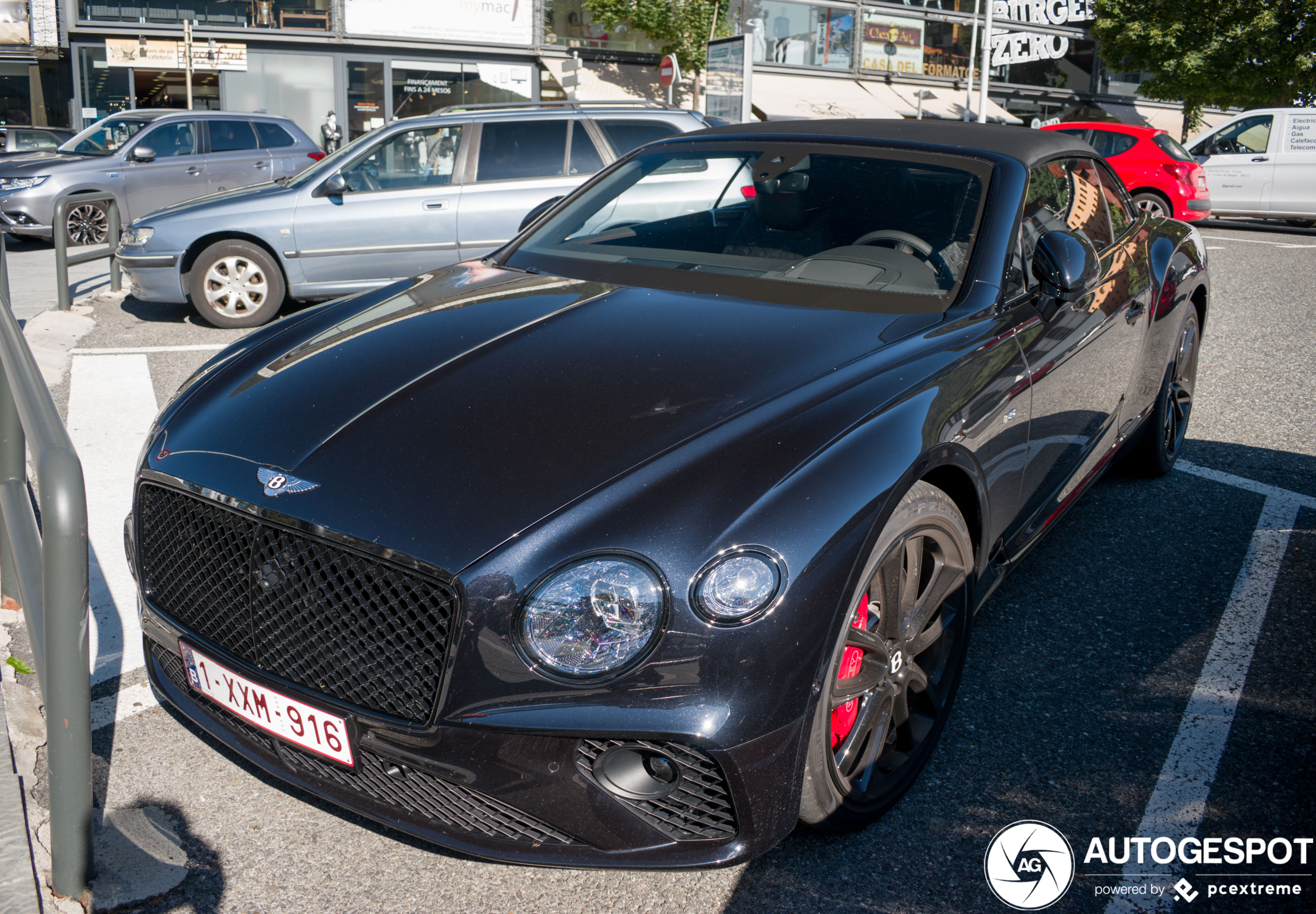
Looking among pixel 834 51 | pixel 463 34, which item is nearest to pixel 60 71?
pixel 463 34

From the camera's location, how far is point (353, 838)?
7.95 feet

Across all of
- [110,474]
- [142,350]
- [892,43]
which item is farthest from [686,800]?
[892,43]

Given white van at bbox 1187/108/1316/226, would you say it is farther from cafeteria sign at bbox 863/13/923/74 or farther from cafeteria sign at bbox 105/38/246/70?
cafeteria sign at bbox 105/38/246/70

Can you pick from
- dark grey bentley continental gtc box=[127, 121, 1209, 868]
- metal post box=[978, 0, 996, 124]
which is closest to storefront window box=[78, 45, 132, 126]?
metal post box=[978, 0, 996, 124]

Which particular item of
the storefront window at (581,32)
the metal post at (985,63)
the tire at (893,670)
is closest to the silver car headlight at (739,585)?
the tire at (893,670)

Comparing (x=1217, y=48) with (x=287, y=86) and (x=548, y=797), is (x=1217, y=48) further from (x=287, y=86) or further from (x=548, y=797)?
(x=548, y=797)

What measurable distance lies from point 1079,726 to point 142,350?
6.52m

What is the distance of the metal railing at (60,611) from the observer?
180cm

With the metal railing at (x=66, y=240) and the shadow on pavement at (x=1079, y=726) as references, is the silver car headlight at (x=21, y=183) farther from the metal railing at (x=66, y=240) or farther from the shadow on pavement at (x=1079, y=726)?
the shadow on pavement at (x=1079, y=726)

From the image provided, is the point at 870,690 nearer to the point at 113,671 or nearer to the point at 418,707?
the point at 418,707

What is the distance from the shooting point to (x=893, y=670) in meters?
2.48

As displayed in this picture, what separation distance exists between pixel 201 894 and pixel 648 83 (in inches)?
1028

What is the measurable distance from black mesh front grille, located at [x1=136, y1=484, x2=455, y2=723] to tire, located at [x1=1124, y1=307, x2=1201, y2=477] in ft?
11.6

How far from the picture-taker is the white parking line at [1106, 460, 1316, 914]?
249 centimetres
